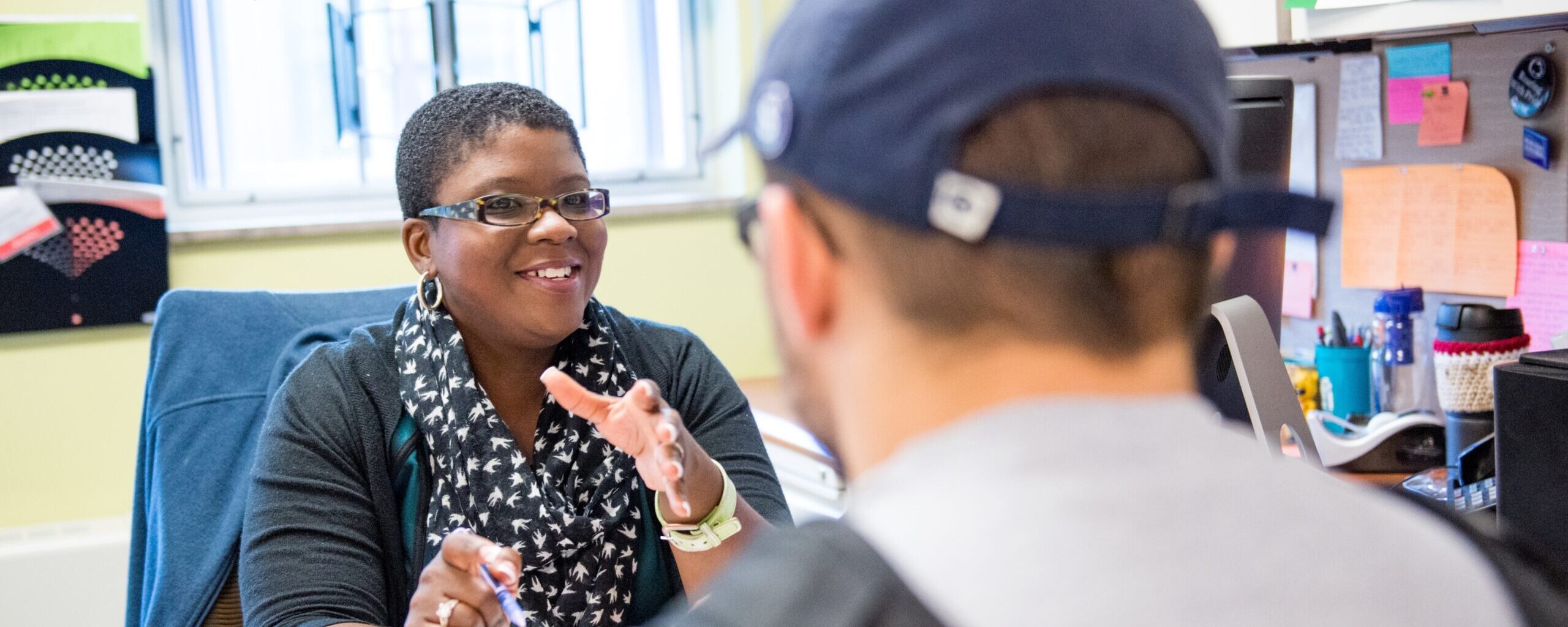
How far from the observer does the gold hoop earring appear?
1412 mm

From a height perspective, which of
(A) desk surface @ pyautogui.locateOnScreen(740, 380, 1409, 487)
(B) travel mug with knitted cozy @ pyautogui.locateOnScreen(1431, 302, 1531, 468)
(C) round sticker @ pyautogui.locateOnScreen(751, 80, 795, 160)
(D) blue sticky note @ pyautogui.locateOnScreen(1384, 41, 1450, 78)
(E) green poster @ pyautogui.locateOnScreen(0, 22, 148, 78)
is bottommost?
(A) desk surface @ pyautogui.locateOnScreen(740, 380, 1409, 487)

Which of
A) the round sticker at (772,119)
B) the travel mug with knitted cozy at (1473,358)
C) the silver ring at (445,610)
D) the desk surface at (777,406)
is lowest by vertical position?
the desk surface at (777,406)

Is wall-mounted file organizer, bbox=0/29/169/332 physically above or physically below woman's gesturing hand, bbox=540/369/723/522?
above

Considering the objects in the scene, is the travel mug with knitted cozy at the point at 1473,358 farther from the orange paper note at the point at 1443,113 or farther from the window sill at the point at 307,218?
the window sill at the point at 307,218

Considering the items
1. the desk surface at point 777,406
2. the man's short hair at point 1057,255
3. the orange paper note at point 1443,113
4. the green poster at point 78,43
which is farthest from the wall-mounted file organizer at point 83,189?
the man's short hair at point 1057,255

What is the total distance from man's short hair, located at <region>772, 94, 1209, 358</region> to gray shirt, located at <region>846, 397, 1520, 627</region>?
34mm

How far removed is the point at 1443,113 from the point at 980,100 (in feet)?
5.37

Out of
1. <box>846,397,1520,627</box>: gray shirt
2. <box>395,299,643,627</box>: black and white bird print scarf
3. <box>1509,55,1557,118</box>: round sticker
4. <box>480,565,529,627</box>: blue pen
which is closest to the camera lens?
<box>846,397,1520,627</box>: gray shirt

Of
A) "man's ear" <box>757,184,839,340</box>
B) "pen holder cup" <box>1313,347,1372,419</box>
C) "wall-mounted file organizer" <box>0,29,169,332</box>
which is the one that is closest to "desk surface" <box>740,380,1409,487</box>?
"pen holder cup" <box>1313,347,1372,419</box>

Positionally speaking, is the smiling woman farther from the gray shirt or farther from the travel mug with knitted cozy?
the travel mug with knitted cozy

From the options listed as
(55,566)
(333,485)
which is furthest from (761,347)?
(333,485)

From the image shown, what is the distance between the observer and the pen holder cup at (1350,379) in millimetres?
1850

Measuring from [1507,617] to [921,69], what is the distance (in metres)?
0.33

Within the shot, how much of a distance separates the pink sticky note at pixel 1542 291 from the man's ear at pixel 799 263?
5.02ft
